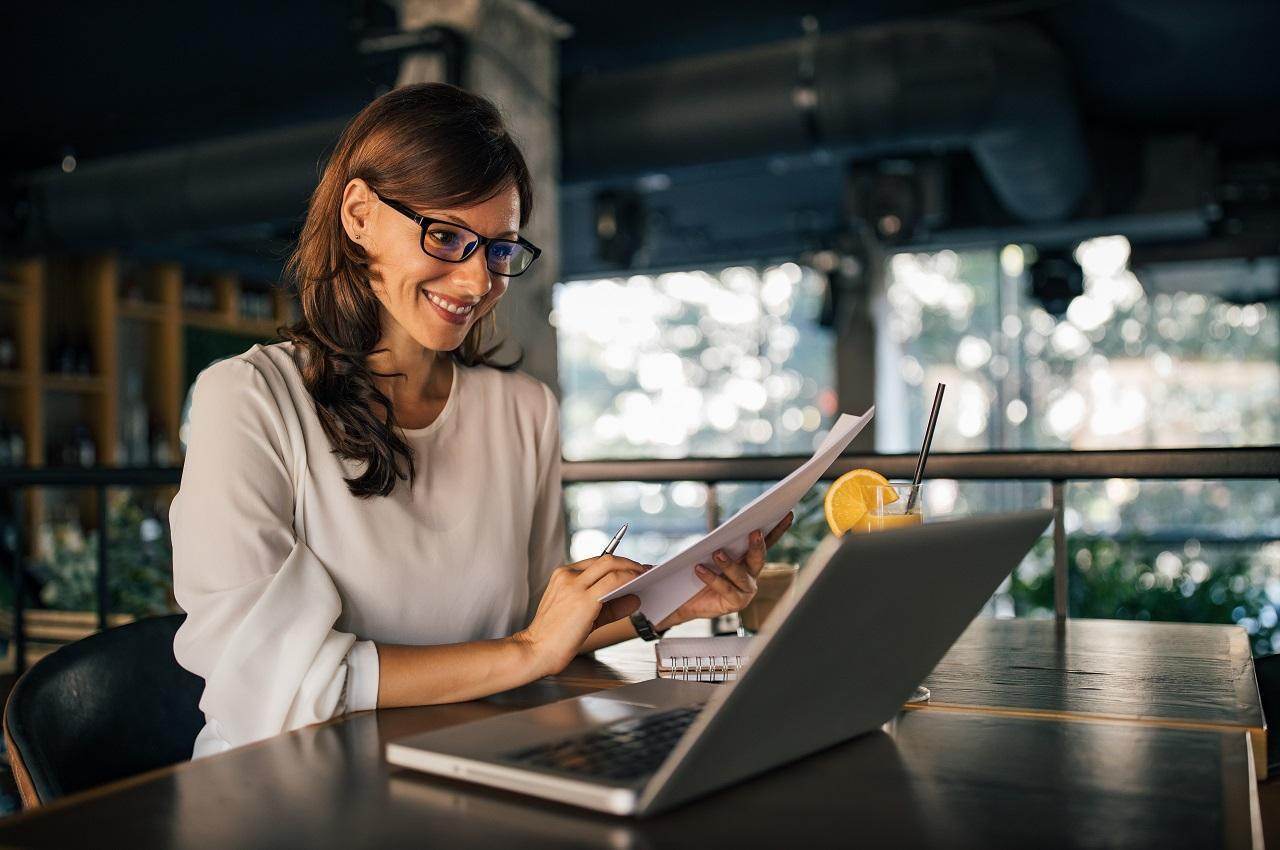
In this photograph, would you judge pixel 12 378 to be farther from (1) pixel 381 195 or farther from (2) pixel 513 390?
(1) pixel 381 195

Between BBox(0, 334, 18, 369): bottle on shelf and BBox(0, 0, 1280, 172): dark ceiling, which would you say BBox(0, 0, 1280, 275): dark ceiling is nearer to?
BBox(0, 0, 1280, 172): dark ceiling

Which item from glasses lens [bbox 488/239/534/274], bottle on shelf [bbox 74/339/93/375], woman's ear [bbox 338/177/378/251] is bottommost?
glasses lens [bbox 488/239/534/274]

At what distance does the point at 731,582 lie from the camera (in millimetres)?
1250

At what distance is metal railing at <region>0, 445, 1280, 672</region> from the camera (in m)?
1.79

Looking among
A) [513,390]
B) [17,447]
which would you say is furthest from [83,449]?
[513,390]

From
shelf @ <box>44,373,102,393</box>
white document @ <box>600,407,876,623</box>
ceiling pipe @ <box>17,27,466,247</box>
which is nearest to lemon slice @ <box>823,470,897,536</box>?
white document @ <box>600,407,876,623</box>

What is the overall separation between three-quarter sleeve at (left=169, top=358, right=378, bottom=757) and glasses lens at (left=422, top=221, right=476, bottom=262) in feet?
0.80

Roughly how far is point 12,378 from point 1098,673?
6720mm

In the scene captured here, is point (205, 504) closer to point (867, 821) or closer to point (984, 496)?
point (867, 821)

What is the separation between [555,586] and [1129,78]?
5.79 m

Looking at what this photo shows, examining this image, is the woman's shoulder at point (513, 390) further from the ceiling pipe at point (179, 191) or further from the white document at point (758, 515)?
the ceiling pipe at point (179, 191)

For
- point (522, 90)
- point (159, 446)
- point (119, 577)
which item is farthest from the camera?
point (159, 446)

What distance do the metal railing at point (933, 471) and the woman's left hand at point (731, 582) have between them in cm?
51

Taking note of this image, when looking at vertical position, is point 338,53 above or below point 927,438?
above
